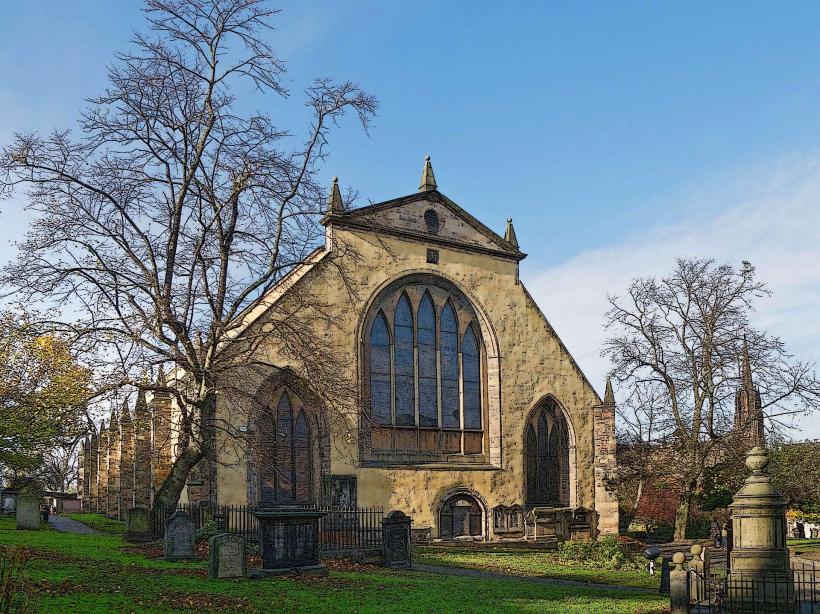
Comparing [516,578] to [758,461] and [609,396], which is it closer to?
[758,461]

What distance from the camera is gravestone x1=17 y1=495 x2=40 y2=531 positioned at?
92.8 ft

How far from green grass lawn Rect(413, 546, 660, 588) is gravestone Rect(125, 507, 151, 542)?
24.7ft

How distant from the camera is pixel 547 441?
32125 mm

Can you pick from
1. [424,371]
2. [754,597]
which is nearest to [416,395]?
[424,371]

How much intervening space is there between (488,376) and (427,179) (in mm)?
7503

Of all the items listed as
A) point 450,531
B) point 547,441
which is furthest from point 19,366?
point 547,441

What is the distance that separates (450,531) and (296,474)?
601 centimetres

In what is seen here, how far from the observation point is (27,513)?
28469 mm

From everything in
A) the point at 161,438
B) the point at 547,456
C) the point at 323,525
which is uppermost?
the point at 161,438

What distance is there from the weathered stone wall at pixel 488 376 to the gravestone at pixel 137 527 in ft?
7.07

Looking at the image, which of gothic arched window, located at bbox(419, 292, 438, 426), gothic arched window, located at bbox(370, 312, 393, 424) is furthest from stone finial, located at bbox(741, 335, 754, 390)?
gothic arched window, located at bbox(370, 312, 393, 424)

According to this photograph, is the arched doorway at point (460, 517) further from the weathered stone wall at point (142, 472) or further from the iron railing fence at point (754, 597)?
the iron railing fence at point (754, 597)

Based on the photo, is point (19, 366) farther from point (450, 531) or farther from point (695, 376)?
point (695, 376)

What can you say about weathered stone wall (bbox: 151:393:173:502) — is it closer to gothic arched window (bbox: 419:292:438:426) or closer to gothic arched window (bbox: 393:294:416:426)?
gothic arched window (bbox: 393:294:416:426)
